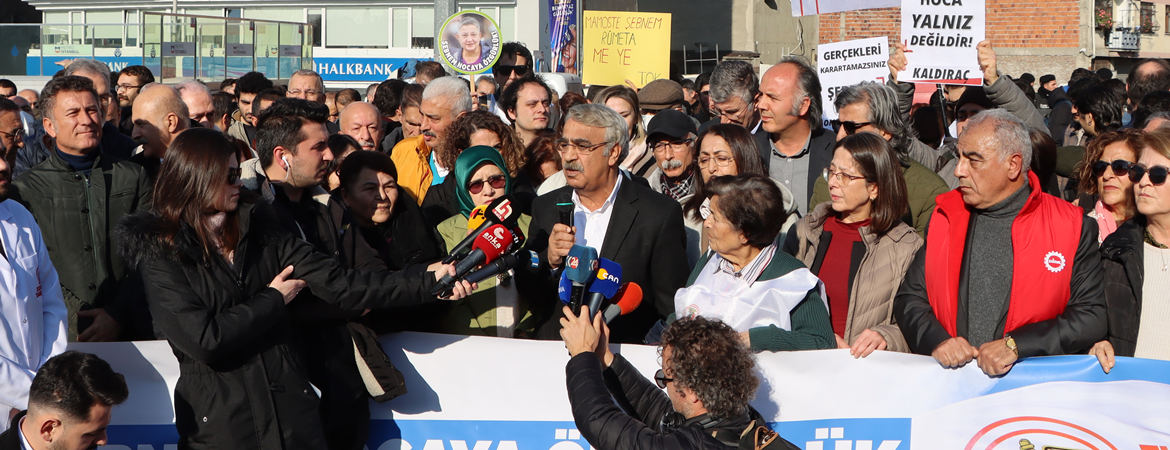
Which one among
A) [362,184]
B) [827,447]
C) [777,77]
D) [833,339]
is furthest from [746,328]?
[777,77]

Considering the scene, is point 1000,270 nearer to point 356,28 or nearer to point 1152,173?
point 1152,173

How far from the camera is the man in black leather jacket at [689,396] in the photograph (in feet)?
9.65

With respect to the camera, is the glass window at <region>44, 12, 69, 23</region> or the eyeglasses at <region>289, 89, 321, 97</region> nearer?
the eyeglasses at <region>289, 89, 321, 97</region>

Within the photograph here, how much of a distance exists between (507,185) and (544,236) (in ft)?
1.46

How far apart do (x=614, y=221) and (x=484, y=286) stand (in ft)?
2.15

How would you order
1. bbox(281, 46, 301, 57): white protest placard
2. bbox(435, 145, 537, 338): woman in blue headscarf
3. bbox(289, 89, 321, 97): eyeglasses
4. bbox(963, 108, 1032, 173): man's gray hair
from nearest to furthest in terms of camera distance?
bbox(963, 108, 1032, 173): man's gray hair → bbox(435, 145, 537, 338): woman in blue headscarf → bbox(289, 89, 321, 97): eyeglasses → bbox(281, 46, 301, 57): white protest placard

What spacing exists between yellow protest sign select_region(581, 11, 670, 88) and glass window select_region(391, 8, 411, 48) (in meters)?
16.0

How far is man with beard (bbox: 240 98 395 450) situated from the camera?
11.9ft

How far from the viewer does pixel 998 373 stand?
3654mm

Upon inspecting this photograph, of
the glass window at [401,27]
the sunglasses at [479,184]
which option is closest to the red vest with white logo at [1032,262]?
the sunglasses at [479,184]

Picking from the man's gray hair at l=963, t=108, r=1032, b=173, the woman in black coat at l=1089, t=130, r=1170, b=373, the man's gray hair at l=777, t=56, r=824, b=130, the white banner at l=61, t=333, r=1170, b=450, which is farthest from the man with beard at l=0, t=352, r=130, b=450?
the man's gray hair at l=777, t=56, r=824, b=130

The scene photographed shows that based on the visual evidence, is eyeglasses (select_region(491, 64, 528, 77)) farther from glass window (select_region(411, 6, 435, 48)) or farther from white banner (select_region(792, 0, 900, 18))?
glass window (select_region(411, 6, 435, 48))

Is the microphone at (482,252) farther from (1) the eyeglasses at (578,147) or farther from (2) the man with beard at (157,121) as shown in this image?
(2) the man with beard at (157,121)

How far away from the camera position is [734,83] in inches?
256
